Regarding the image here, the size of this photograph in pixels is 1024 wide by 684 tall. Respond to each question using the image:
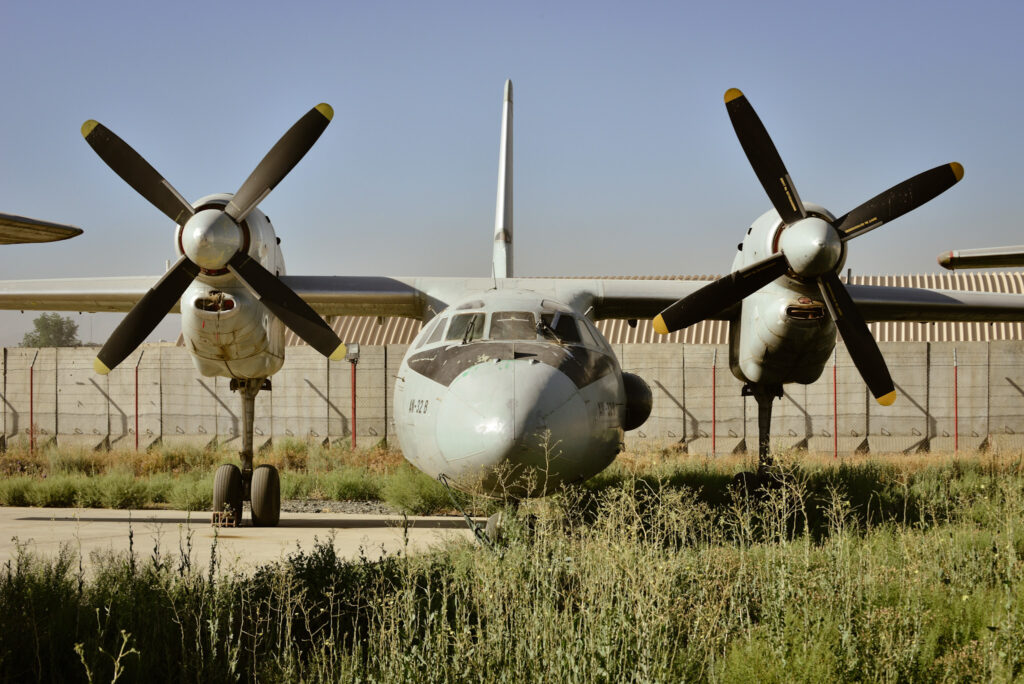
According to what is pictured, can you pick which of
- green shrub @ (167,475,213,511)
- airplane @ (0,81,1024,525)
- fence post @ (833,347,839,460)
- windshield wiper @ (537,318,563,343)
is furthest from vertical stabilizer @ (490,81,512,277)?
fence post @ (833,347,839,460)

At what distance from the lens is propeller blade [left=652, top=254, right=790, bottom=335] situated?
10.6m

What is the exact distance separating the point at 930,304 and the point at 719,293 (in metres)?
4.08

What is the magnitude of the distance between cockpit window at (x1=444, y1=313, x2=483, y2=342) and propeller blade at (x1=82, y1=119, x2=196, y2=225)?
165 inches

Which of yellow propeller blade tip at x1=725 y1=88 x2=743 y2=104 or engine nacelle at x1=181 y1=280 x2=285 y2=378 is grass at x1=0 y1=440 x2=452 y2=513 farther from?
yellow propeller blade tip at x1=725 y1=88 x2=743 y2=104

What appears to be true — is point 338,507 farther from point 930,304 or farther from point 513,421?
point 930,304

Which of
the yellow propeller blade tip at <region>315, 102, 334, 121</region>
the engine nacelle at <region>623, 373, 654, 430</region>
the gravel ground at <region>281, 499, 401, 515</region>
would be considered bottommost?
the gravel ground at <region>281, 499, 401, 515</region>

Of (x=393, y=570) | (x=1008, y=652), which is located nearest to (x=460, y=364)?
(x=393, y=570)

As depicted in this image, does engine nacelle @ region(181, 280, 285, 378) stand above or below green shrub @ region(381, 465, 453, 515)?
above

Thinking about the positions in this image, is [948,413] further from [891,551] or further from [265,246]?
[265,246]

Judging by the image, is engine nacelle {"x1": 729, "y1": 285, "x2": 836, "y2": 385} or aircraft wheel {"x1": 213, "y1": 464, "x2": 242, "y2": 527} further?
aircraft wheel {"x1": 213, "y1": 464, "x2": 242, "y2": 527}

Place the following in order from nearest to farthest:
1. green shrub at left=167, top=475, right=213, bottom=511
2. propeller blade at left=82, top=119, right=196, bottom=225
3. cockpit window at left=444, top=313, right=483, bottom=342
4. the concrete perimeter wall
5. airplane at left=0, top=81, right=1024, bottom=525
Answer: airplane at left=0, top=81, right=1024, bottom=525 → cockpit window at left=444, top=313, right=483, bottom=342 → propeller blade at left=82, top=119, right=196, bottom=225 → green shrub at left=167, top=475, right=213, bottom=511 → the concrete perimeter wall

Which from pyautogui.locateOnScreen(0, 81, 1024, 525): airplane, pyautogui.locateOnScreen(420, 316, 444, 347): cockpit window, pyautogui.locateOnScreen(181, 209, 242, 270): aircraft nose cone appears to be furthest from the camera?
pyautogui.locateOnScreen(181, 209, 242, 270): aircraft nose cone

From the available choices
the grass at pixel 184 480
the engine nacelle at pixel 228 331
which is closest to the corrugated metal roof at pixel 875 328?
the grass at pixel 184 480

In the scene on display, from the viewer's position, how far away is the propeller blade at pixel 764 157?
10594mm
